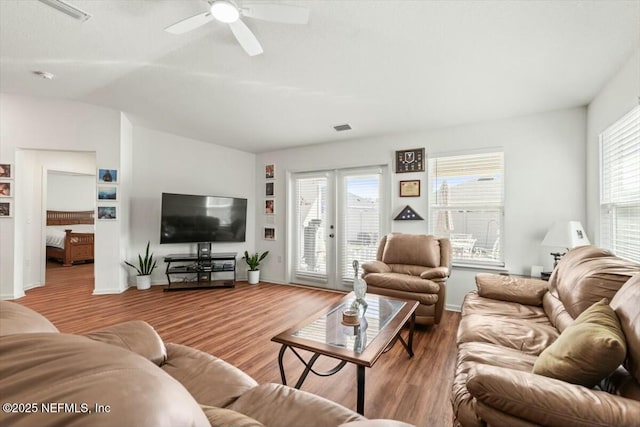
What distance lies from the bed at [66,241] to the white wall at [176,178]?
3363 millimetres

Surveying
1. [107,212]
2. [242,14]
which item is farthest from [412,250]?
[107,212]

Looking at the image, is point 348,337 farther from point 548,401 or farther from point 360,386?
point 548,401

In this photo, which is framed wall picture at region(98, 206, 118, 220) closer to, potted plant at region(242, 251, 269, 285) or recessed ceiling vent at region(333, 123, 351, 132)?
potted plant at region(242, 251, 269, 285)

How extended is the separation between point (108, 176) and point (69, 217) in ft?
16.7

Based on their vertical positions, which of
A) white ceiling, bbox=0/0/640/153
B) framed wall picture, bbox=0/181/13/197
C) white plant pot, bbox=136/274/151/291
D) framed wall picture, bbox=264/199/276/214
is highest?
white ceiling, bbox=0/0/640/153

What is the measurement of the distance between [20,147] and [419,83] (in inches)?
198

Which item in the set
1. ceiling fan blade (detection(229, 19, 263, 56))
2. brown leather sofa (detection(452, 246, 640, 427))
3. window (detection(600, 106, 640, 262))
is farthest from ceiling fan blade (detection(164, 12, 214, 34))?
window (detection(600, 106, 640, 262))

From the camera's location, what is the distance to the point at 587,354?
1036mm

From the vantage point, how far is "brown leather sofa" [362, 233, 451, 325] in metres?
2.86

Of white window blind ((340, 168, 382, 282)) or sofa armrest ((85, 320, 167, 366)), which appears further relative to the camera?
white window blind ((340, 168, 382, 282))

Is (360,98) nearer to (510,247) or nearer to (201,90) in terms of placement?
(201,90)

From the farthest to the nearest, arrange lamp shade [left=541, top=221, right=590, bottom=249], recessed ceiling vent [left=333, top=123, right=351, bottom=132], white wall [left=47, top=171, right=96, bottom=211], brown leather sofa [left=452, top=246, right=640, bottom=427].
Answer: white wall [left=47, top=171, right=96, bottom=211], recessed ceiling vent [left=333, top=123, right=351, bottom=132], lamp shade [left=541, top=221, right=590, bottom=249], brown leather sofa [left=452, top=246, right=640, bottom=427]

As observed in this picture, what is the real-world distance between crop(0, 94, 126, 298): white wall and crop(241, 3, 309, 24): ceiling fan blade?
10.3 feet

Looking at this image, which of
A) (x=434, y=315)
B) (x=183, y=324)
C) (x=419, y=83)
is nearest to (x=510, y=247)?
(x=434, y=315)
